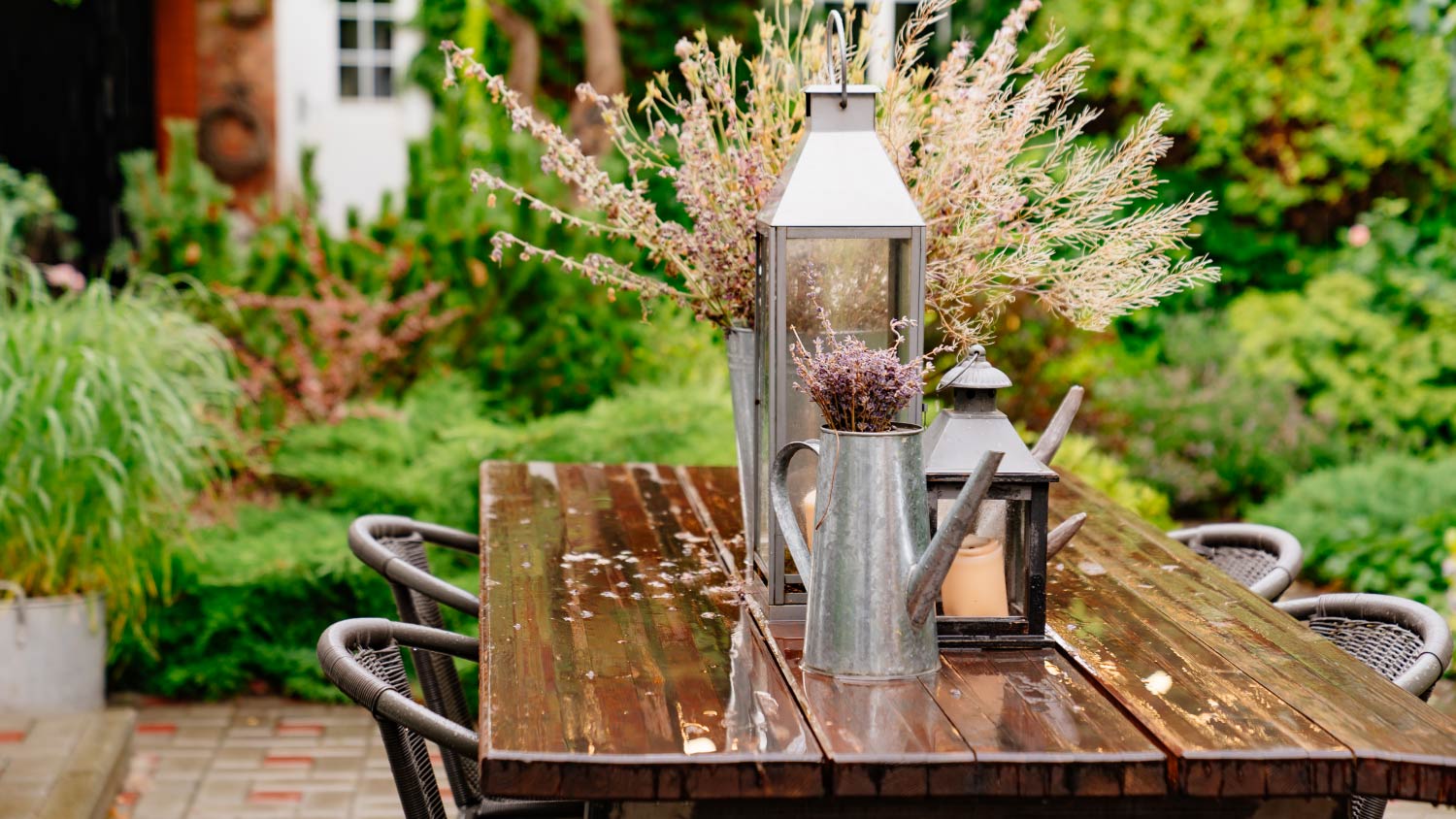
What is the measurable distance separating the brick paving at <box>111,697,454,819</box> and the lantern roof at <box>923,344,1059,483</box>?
7.28 ft

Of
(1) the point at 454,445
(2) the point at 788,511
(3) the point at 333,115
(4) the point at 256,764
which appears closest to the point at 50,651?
(4) the point at 256,764

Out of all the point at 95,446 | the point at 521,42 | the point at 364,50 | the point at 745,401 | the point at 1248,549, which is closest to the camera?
the point at 745,401

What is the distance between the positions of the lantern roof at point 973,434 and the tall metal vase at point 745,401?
0.37m

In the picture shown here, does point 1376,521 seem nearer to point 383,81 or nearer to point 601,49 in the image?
point 601,49

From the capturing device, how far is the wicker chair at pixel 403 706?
1914mm

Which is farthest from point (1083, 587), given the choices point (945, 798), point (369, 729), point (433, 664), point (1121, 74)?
point (1121, 74)

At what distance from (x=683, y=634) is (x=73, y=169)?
25.4ft

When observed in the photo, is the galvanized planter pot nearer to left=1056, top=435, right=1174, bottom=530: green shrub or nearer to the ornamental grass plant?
the ornamental grass plant

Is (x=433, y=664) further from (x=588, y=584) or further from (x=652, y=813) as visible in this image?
(x=652, y=813)

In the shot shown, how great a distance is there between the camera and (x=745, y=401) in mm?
2252

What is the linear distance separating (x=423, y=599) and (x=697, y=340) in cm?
381

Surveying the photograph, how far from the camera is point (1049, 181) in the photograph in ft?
7.38

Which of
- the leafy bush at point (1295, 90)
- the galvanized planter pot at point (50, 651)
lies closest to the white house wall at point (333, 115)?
the leafy bush at point (1295, 90)

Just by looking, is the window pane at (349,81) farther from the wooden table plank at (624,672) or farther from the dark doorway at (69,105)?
the wooden table plank at (624,672)
